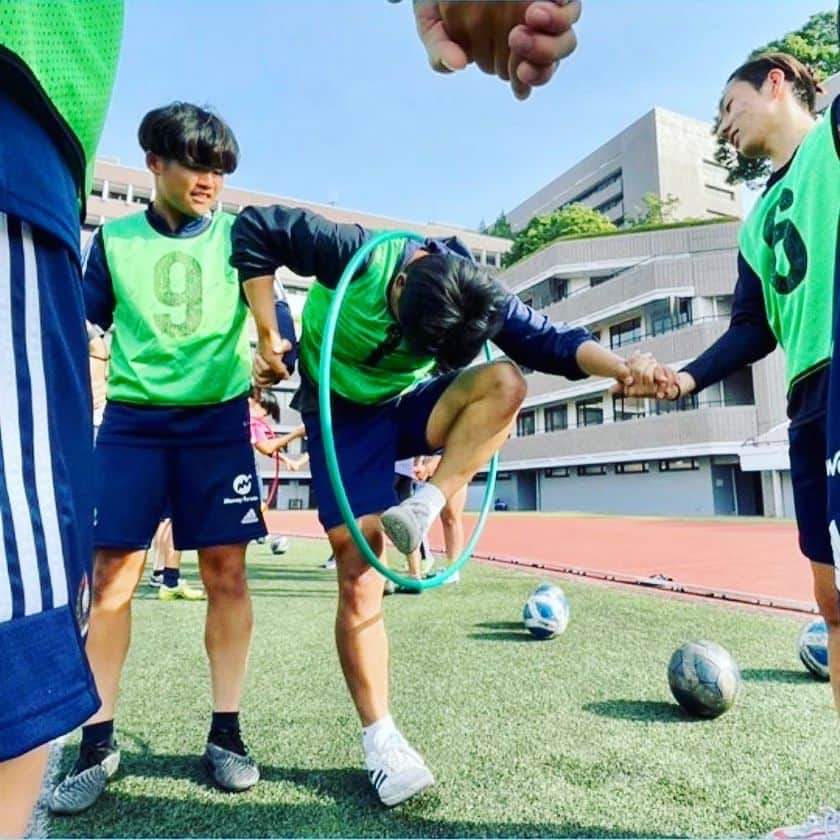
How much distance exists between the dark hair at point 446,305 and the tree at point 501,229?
67.1 metres

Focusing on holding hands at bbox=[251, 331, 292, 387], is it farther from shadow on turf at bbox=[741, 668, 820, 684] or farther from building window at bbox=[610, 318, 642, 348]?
building window at bbox=[610, 318, 642, 348]

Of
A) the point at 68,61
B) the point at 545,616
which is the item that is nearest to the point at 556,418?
the point at 545,616

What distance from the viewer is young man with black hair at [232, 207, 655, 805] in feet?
7.27

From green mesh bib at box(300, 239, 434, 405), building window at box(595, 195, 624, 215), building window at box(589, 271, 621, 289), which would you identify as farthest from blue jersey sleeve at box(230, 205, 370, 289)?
building window at box(595, 195, 624, 215)

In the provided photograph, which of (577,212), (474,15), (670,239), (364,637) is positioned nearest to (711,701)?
(364,637)

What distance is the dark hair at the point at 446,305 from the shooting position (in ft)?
7.09

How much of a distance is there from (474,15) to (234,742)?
231cm

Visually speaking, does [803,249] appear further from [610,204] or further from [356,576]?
[610,204]

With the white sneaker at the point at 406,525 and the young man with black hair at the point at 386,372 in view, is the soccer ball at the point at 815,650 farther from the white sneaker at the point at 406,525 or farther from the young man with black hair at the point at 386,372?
the white sneaker at the point at 406,525

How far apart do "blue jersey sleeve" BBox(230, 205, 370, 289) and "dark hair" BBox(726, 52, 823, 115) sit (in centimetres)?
140

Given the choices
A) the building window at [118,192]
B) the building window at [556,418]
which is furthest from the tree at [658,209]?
the building window at [118,192]

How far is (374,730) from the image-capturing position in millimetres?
2273

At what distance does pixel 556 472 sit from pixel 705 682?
34.3m

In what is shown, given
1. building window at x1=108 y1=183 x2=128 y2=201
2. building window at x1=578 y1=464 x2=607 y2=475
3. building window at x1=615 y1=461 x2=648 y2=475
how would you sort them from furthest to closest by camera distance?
building window at x1=108 y1=183 x2=128 y2=201 < building window at x1=578 y1=464 x2=607 y2=475 < building window at x1=615 y1=461 x2=648 y2=475
